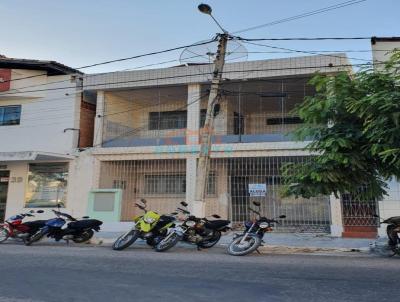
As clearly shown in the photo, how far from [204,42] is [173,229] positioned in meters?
6.85

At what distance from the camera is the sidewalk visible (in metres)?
11.3

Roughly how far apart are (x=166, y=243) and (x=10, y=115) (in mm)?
11716

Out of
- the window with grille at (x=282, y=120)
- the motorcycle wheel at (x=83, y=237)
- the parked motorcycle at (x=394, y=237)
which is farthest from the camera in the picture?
the window with grille at (x=282, y=120)

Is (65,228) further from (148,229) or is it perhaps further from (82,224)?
(148,229)

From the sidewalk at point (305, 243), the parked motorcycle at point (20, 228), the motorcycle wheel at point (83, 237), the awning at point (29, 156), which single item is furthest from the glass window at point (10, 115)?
the motorcycle wheel at point (83, 237)

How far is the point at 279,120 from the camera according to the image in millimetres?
18484

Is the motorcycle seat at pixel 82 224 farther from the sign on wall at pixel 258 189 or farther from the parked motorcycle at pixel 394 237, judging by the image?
the parked motorcycle at pixel 394 237

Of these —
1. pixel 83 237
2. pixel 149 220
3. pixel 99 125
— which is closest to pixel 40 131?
pixel 99 125

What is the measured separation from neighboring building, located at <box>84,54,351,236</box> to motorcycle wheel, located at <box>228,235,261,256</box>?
5122 mm

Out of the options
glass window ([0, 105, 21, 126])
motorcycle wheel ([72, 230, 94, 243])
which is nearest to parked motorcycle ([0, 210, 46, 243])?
motorcycle wheel ([72, 230, 94, 243])

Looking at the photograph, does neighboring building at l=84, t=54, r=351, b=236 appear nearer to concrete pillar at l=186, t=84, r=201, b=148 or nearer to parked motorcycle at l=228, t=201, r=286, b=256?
concrete pillar at l=186, t=84, r=201, b=148

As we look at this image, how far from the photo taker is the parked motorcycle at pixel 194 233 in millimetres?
10602

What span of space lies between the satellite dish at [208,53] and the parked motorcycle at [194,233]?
20.6ft

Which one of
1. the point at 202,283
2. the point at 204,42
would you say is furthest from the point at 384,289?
the point at 204,42
